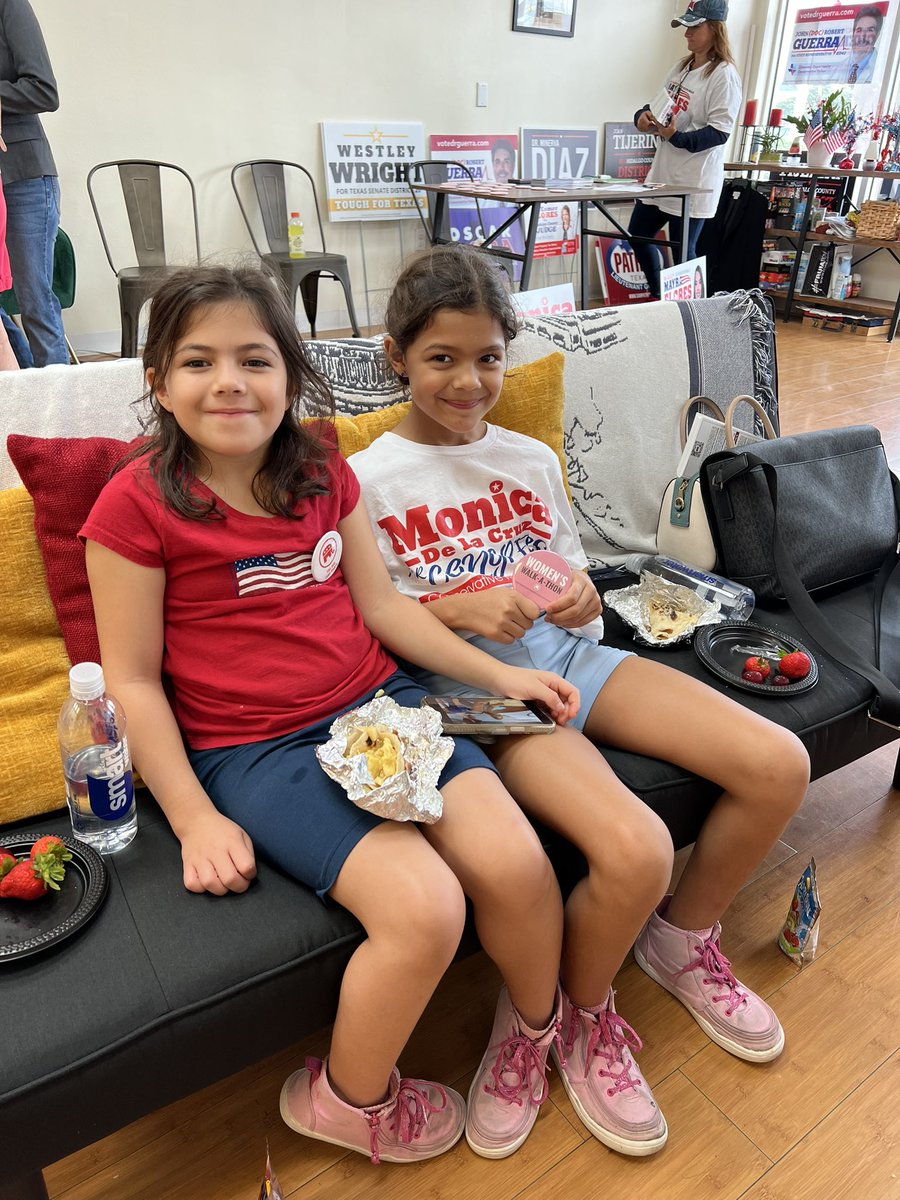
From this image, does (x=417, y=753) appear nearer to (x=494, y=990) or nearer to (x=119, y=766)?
(x=119, y=766)

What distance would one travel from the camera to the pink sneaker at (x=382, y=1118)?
105 centimetres

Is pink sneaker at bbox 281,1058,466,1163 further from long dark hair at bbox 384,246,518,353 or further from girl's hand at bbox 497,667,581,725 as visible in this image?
long dark hair at bbox 384,246,518,353

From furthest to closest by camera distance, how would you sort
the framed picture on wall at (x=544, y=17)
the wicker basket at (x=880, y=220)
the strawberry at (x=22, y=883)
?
the wicker basket at (x=880, y=220)
the framed picture on wall at (x=544, y=17)
the strawberry at (x=22, y=883)

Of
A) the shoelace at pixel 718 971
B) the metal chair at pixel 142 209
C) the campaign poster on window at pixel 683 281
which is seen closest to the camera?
the shoelace at pixel 718 971

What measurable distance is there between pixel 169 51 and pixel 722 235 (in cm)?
368

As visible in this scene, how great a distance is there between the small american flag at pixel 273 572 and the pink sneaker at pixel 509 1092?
2.10 feet

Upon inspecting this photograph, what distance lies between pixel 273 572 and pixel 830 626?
985mm

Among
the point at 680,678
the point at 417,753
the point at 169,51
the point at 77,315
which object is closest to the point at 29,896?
the point at 417,753

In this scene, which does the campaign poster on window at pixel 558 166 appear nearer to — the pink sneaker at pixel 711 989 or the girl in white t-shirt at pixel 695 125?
the girl in white t-shirt at pixel 695 125

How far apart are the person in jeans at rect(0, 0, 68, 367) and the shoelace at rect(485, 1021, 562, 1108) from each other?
282 cm

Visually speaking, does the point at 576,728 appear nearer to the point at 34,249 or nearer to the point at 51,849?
the point at 51,849

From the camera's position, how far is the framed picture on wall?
5.28 metres

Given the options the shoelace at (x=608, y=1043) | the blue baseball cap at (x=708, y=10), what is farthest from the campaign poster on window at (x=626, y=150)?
the shoelace at (x=608, y=1043)

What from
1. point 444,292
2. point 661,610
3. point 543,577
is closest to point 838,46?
point 661,610
